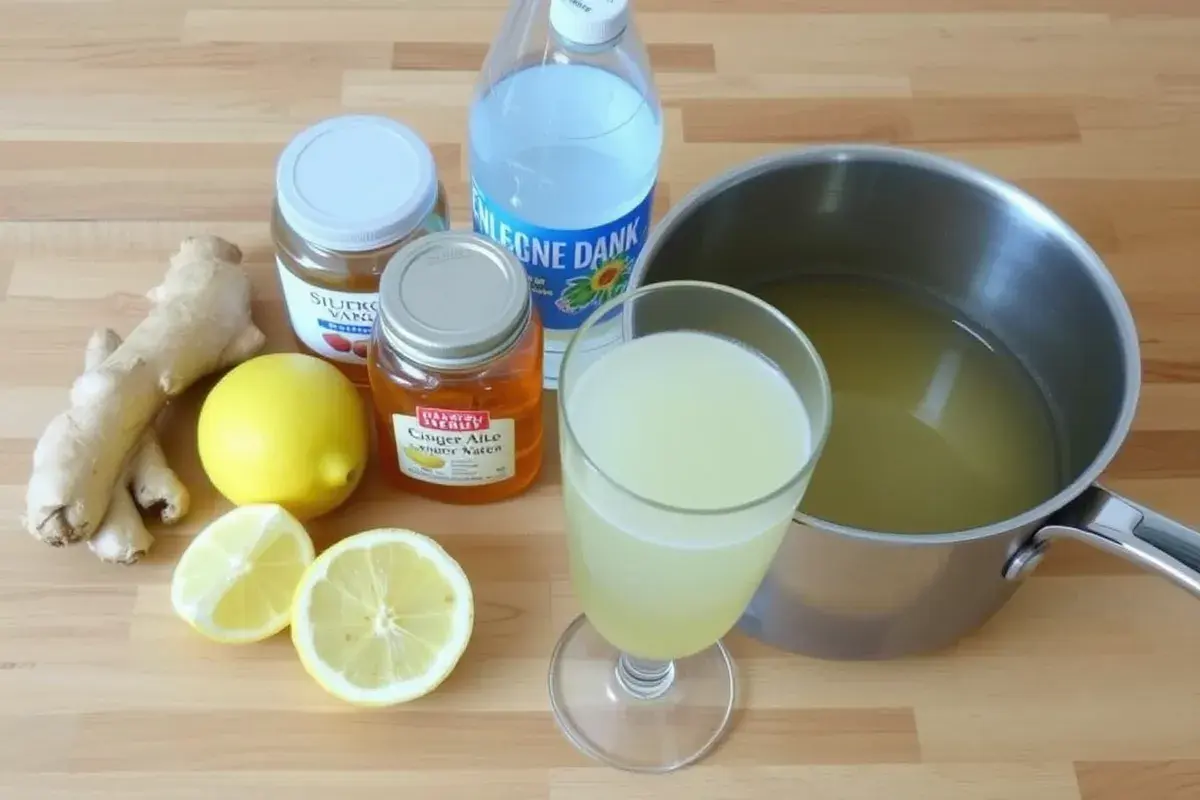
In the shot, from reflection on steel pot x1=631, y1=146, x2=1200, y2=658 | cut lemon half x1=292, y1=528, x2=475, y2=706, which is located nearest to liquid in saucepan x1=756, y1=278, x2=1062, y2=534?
reflection on steel pot x1=631, y1=146, x2=1200, y2=658

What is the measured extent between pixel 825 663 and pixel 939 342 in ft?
0.87

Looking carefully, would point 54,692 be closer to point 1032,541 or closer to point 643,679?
point 643,679

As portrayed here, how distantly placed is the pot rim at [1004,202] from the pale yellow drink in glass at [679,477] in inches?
2.5

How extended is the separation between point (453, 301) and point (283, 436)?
144 millimetres

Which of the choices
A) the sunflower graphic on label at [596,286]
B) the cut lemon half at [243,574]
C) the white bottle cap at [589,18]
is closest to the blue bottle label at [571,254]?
the sunflower graphic on label at [596,286]

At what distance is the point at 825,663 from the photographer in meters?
0.82

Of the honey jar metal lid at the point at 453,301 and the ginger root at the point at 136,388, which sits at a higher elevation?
the honey jar metal lid at the point at 453,301

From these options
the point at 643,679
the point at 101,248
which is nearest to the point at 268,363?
the point at 101,248

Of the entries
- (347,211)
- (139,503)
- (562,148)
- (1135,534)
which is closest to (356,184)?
(347,211)

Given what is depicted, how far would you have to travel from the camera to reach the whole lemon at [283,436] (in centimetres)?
81

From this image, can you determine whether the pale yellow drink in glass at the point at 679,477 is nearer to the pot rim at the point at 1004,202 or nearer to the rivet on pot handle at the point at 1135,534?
the pot rim at the point at 1004,202

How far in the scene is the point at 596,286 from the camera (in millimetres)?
849

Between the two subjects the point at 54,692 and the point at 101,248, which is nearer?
the point at 54,692

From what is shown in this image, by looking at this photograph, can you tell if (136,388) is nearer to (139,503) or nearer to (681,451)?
(139,503)
